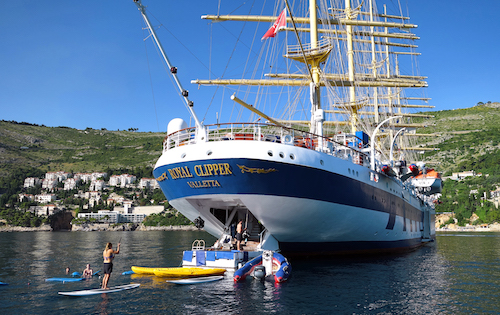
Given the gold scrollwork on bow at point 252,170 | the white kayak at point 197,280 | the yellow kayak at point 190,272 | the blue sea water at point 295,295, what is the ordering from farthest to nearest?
the gold scrollwork on bow at point 252,170 → the yellow kayak at point 190,272 → the white kayak at point 197,280 → the blue sea water at point 295,295

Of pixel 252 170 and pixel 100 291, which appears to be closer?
pixel 100 291

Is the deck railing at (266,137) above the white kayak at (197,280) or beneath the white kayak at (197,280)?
Result: above

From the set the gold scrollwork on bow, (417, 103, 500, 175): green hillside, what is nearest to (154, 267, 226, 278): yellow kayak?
the gold scrollwork on bow

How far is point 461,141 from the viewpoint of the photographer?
196625mm

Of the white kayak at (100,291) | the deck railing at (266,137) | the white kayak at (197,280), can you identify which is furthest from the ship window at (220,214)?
the white kayak at (100,291)

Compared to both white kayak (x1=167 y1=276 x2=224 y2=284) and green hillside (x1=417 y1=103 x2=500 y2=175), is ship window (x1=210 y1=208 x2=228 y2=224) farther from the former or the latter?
green hillside (x1=417 y1=103 x2=500 y2=175)

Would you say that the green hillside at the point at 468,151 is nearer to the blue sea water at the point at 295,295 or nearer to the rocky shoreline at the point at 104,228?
the rocky shoreline at the point at 104,228

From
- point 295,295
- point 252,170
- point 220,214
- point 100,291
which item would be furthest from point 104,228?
point 295,295

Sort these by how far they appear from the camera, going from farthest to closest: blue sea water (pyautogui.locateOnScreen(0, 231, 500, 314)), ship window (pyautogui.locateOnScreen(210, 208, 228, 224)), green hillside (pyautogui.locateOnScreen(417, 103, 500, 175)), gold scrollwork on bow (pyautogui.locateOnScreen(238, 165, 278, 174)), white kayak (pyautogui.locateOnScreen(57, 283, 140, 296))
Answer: green hillside (pyautogui.locateOnScreen(417, 103, 500, 175)) < ship window (pyautogui.locateOnScreen(210, 208, 228, 224)) < gold scrollwork on bow (pyautogui.locateOnScreen(238, 165, 278, 174)) < white kayak (pyautogui.locateOnScreen(57, 283, 140, 296)) < blue sea water (pyautogui.locateOnScreen(0, 231, 500, 314))

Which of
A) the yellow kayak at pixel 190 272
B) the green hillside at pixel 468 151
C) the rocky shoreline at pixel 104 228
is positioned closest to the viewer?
the yellow kayak at pixel 190 272

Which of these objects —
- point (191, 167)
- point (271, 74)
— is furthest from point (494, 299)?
point (271, 74)

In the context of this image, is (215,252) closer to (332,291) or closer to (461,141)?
(332,291)

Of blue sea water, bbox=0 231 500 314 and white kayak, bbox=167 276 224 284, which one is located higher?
white kayak, bbox=167 276 224 284

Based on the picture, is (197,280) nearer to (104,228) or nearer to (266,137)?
(266,137)
